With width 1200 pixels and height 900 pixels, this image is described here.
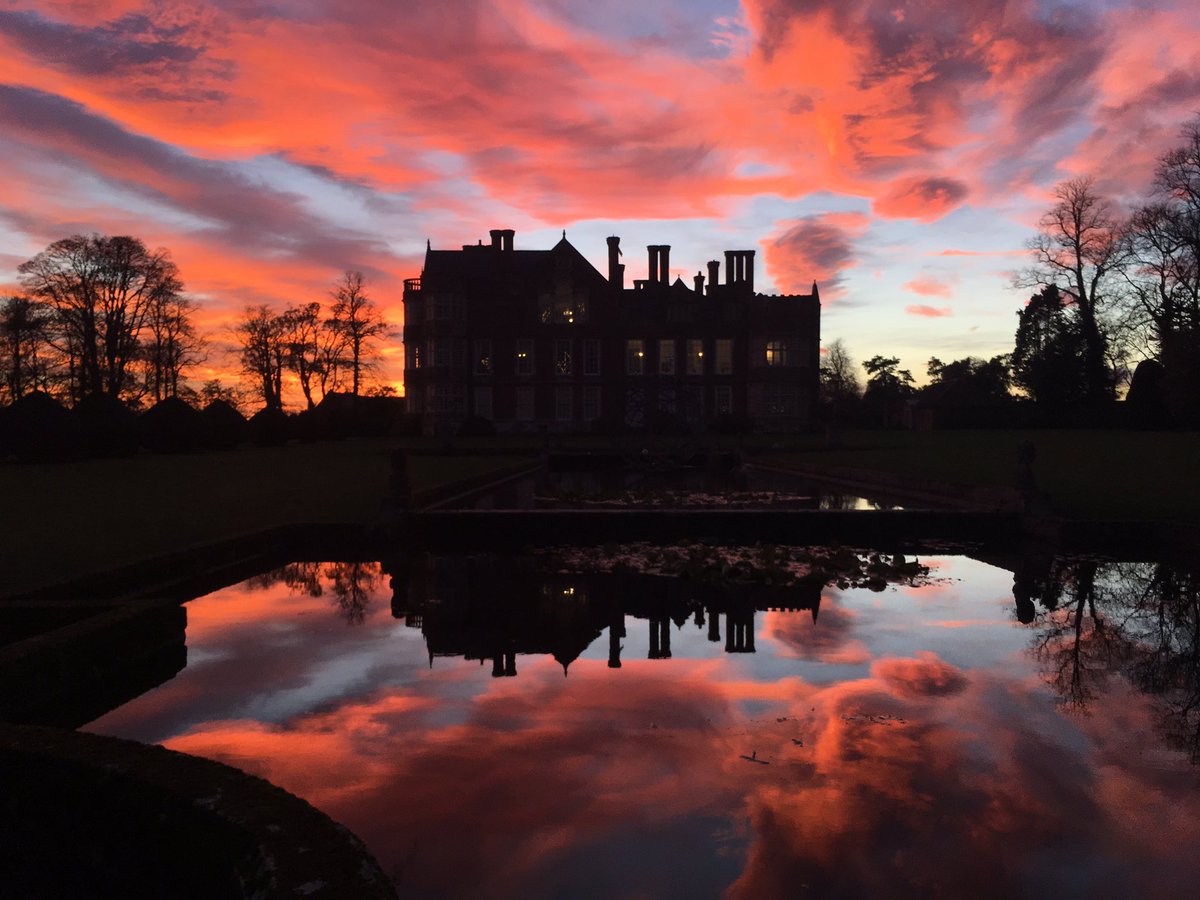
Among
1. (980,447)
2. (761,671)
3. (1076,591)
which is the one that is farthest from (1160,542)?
(980,447)

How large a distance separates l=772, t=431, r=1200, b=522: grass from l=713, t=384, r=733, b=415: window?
591 inches

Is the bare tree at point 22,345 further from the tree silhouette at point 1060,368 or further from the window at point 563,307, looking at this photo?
the tree silhouette at point 1060,368

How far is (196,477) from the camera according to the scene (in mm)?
25078

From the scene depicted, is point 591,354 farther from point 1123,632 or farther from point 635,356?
point 1123,632

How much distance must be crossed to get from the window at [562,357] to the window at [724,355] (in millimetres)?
9553

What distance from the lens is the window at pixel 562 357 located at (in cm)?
5853

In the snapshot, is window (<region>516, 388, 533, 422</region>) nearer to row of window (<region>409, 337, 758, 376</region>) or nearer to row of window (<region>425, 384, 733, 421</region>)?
row of window (<region>425, 384, 733, 421</region>)

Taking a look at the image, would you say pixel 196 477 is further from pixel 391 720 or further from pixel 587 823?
pixel 587 823

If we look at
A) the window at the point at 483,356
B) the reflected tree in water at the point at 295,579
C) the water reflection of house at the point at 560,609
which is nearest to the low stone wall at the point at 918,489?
the water reflection of house at the point at 560,609

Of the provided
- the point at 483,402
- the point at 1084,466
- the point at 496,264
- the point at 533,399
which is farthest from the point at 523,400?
the point at 1084,466

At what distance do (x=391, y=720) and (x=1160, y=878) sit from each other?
431 cm

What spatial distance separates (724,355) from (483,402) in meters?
15.7

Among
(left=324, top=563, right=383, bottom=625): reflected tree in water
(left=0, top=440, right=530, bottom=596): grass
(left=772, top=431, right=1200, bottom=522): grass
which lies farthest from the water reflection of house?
(left=772, top=431, right=1200, bottom=522): grass

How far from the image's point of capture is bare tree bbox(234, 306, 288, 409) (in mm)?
67500
